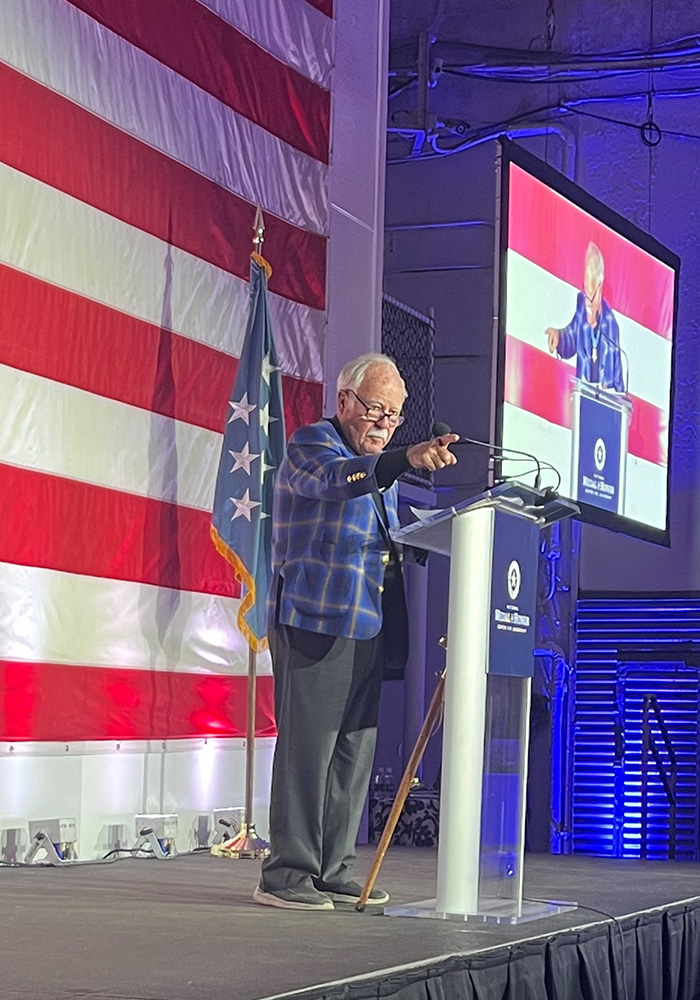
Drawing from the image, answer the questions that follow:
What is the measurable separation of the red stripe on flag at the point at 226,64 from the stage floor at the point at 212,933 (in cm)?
257

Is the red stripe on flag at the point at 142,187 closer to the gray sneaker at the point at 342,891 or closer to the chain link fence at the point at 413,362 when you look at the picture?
the chain link fence at the point at 413,362

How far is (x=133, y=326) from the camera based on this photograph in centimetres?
485

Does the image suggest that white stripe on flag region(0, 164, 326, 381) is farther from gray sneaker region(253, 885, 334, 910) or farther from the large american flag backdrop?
gray sneaker region(253, 885, 334, 910)

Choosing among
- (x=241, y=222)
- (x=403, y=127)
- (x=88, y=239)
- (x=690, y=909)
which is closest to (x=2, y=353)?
(x=88, y=239)

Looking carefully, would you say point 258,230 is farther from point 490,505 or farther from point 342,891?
point 342,891

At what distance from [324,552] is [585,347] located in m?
3.70

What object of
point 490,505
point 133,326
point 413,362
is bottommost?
point 490,505

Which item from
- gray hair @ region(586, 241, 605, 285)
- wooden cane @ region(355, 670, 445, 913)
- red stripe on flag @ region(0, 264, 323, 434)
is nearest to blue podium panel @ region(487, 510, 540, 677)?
wooden cane @ region(355, 670, 445, 913)

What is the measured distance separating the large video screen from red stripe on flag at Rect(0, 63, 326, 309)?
0.84m

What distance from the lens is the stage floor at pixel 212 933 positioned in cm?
217

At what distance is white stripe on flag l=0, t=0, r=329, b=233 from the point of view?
4.46 metres

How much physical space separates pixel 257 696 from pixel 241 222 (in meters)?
1.67

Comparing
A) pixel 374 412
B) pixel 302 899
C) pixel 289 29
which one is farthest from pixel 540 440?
pixel 302 899

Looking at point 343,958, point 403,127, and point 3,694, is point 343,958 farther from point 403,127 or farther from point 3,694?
A: point 403,127
